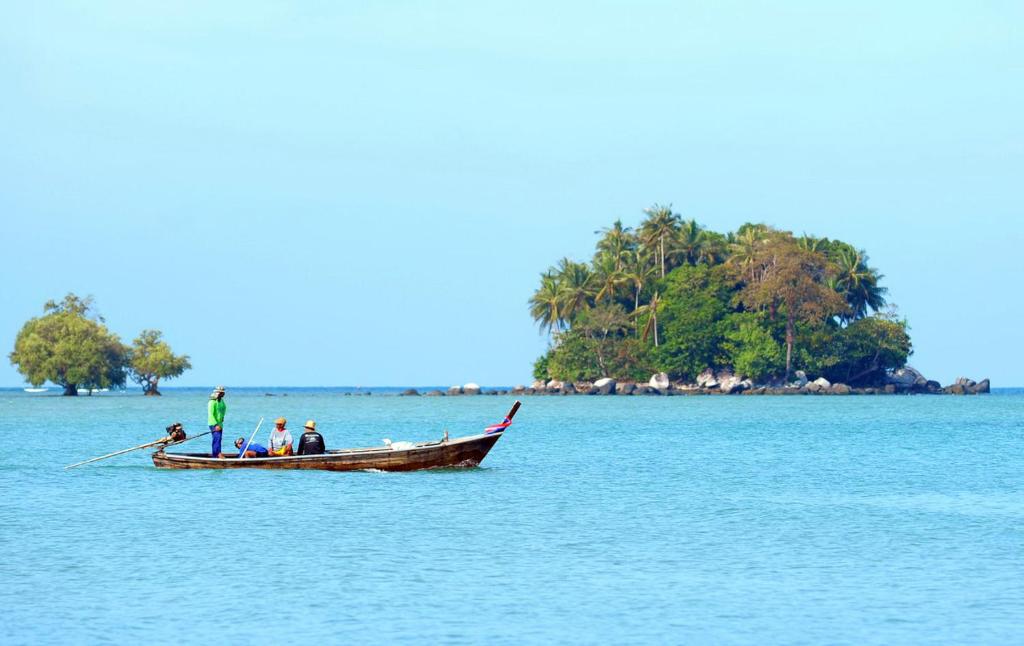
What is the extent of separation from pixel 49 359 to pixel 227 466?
313ft

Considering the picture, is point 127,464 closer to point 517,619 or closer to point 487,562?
point 487,562

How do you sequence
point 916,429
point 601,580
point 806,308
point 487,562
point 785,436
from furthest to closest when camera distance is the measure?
1. point 806,308
2. point 916,429
3. point 785,436
4. point 487,562
5. point 601,580

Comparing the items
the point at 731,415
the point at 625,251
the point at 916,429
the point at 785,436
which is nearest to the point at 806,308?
the point at 625,251

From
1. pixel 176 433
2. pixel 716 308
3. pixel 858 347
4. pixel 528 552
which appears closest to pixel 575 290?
pixel 716 308

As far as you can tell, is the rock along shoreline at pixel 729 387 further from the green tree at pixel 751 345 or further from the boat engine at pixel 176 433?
the boat engine at pixel 176 433

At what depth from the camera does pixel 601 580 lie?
19859 mm

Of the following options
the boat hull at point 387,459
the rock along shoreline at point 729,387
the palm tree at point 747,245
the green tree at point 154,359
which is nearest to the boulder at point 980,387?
the rock along shoreline at point 729,387

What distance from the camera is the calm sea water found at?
16.8 metres

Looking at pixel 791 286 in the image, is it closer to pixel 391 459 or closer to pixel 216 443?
pixel 391 459

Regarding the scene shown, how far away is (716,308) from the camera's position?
4815 inches

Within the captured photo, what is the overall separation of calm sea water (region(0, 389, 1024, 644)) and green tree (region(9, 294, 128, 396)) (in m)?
81.9

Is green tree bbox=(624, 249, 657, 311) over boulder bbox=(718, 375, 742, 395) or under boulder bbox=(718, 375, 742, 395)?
over

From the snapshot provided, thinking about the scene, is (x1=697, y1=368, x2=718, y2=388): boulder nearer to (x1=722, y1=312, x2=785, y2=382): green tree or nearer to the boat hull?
(x1=722, y1=312, x2=785, y2=382): green tree

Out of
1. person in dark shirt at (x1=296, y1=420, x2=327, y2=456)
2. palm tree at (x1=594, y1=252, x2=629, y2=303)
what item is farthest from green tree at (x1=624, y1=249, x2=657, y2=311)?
person in dark shirt at (x1=296, y1=420, x2=327, y2=456)
